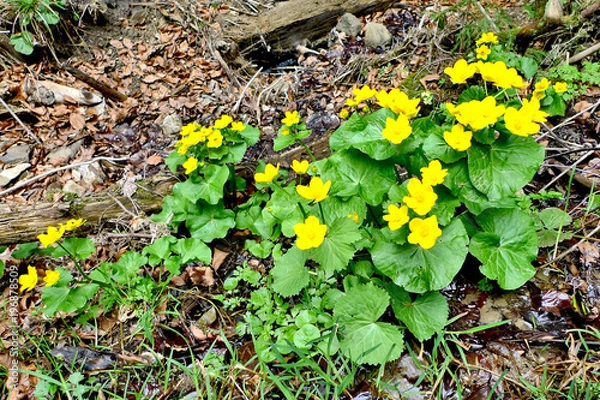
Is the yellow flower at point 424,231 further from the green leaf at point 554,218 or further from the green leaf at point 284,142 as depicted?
the green leaf at point 284,142

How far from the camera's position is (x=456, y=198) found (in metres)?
1.72

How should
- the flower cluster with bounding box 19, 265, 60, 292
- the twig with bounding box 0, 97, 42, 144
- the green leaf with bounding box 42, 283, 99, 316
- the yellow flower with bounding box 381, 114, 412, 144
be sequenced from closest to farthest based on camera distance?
the yellow flower with bounding box 381, 114, 412, 144, the flower cluster with bounding box 19, 265, 60, 292, the green leaf with bounding box 42, 283, 99, 316, the twig with bounding box 0, 97, 42, 144

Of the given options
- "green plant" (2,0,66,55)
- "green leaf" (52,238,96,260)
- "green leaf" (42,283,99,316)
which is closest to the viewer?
"green leaf" (42,283,99,316)

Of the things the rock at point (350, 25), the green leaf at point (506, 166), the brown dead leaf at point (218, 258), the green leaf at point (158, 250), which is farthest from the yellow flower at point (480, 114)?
the rock at point (350, 25)

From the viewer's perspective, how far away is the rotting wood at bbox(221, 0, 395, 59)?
13.0ft

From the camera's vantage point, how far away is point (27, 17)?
11.6ft

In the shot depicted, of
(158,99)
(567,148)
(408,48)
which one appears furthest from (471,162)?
(158,99)

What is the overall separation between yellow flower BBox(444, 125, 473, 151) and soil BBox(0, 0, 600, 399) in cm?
76

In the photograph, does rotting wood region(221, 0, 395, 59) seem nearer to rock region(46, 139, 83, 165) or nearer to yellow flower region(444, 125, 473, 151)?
rock region(46, 139, 83, 165)

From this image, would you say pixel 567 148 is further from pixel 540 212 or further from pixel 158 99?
pixel 158 99

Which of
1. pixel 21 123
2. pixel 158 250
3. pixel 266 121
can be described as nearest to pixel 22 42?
pixel 21 123

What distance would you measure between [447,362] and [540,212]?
38.8 inches

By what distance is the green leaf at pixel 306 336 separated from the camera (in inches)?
69.3

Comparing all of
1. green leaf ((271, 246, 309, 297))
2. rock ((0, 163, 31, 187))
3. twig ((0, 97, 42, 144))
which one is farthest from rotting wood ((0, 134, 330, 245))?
twig ((0, 97, 42, 144))
